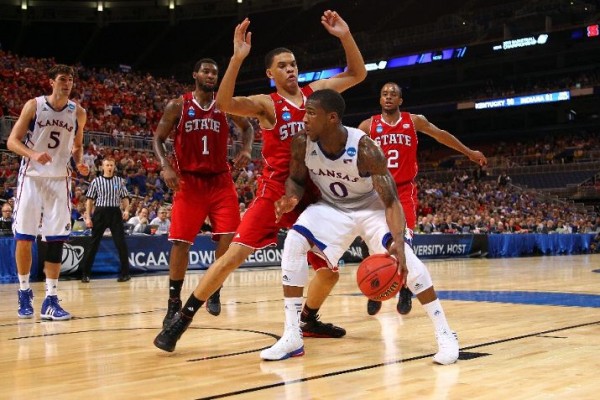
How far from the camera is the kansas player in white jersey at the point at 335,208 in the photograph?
4719mm

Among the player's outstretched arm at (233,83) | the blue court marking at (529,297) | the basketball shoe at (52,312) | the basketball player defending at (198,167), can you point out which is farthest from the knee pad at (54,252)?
the blue court marking at (529,297)

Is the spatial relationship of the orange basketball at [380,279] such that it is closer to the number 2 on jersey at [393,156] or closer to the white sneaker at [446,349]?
the white sneaker at [446,349]

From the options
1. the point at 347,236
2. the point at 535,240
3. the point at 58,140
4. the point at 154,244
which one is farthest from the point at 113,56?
the point at 347,236

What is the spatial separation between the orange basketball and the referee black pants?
332 inches

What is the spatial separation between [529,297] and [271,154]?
4.62 metres

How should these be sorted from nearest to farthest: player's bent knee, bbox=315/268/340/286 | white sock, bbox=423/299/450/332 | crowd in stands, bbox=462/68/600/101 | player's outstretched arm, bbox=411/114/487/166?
1. white sock, bbox=423/299/450/332
2. player's bent knee, bbox=315/268/340/286
3. player's outstretched arm, bbox=411/114/487/166
4. crowd in stands, bbox=462/68/600/101

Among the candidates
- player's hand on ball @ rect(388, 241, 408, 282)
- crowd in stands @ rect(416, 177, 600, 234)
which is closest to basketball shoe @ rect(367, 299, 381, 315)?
player's hand on ball @ rect(388, 241, 408, 282)

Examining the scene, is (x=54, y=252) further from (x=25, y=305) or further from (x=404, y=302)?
(x=404, y=302)

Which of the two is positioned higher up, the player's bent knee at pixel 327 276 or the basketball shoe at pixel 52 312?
the player's bent knee at pixel 327 276

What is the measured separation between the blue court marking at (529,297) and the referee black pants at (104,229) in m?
5.33

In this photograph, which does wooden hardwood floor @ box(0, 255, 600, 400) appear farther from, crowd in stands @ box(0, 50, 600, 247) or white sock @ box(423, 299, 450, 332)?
crowd in stands @ box(0, 50, 600, 247)

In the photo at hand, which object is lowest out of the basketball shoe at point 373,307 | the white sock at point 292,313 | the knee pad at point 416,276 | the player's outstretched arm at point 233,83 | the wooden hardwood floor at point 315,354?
the wooden hardwood floor at point 315,354

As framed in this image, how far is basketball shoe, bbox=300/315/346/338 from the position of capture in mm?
5832

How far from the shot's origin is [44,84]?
24188 millimetres
